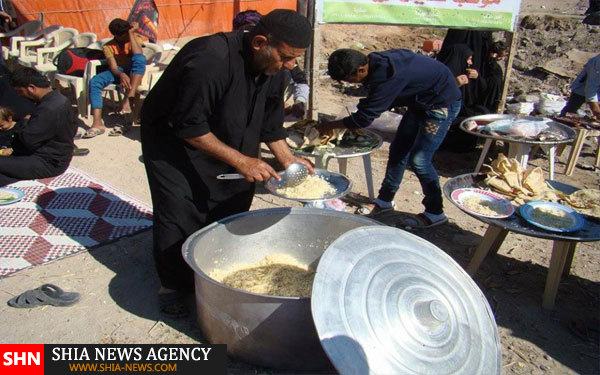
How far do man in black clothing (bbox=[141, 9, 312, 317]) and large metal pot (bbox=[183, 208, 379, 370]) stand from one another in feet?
0.60

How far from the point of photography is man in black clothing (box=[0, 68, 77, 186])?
4.43 metres

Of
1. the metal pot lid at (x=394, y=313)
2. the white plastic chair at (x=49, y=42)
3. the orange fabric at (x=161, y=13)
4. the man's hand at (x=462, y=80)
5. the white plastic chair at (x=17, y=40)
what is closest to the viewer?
the metal pot lid at (x=394, y=313)

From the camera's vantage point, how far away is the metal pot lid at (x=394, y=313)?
1.98 m

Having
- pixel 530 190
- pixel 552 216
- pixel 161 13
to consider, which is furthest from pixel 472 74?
pixel 161 13

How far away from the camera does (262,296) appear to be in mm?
2182

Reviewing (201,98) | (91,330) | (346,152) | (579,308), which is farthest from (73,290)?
(579,308)

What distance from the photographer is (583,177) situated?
6098 millimetres

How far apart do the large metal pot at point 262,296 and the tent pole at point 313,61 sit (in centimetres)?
274

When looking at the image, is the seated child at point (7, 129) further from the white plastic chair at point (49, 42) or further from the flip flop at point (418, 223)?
the flip flop at point (418, 223)

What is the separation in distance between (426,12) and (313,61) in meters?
1.48

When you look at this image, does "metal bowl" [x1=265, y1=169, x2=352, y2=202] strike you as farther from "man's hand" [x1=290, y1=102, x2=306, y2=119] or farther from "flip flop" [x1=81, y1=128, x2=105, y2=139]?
"flip flop" [x1=81, y1=128, x2=105, y2=139]

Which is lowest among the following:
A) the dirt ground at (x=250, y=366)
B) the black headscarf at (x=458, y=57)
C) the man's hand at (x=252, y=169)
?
the dirt ground at (x=250, y=366)

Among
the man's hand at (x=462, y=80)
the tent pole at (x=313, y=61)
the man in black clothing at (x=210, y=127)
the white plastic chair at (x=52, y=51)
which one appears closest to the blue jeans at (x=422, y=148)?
the tent pole at (x=313, y=61)

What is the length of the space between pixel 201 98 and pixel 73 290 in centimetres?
184
